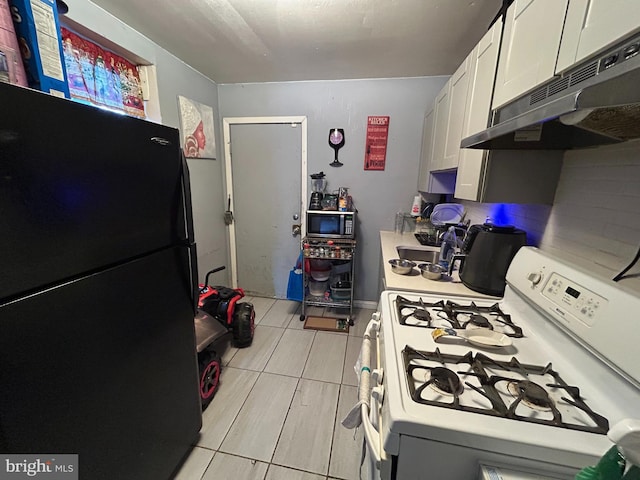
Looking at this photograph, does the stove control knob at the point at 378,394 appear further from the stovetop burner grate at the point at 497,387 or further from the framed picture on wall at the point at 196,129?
the framed picture on wall at the point at 196,129

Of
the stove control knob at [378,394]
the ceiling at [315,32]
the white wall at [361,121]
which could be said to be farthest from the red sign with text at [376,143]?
the stove control knob at [378,394]

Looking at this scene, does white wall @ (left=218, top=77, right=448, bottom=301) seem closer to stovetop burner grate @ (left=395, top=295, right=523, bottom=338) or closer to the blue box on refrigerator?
stovetop burner grate @ (left=395, top=295, right=523, bottom=338)

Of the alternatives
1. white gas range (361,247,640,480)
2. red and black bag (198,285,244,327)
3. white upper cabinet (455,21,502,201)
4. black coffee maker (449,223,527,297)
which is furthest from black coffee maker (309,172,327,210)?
white gas range (361,247,640,480)

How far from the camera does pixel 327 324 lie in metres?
2.62

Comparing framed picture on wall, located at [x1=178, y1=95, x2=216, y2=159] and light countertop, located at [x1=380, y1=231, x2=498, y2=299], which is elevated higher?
framed picture on wall, located at [x1=178, y1=95, x2=216, y2=159]

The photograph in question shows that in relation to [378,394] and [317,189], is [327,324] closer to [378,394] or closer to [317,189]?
[317,189]

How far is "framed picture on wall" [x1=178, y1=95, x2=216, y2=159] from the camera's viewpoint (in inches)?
89.2

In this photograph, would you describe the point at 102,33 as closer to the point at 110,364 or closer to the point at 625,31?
the point at 110,364

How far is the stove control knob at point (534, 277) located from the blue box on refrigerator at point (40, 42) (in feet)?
5.71

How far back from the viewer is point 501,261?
1201mm

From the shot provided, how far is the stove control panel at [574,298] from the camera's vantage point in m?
0.69

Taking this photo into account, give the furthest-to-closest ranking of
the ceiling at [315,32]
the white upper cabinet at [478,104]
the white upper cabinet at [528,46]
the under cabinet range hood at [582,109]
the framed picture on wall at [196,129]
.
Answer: the framed picture on wall at [196,129], the ceiling at [315,32], the white upper cabinet at [478,104], the white upper cabinet at [528,46], the under cabinet range hood at [582,109]

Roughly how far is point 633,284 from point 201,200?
2801mm

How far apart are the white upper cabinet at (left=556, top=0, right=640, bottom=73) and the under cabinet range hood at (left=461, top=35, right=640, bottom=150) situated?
1.0 inches
